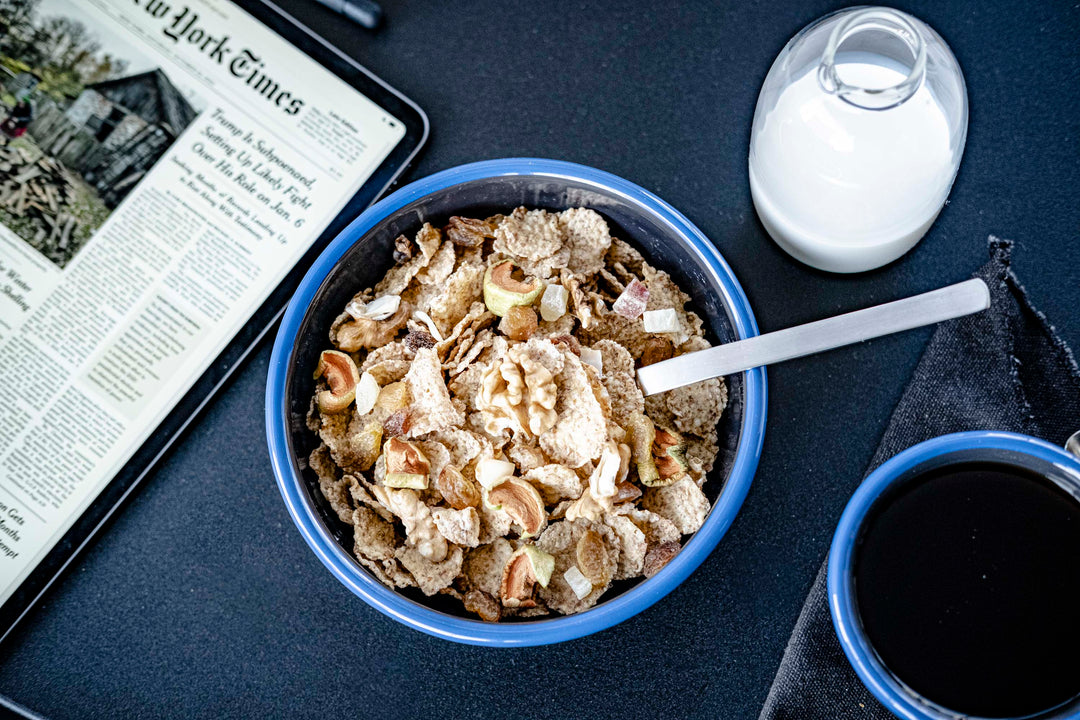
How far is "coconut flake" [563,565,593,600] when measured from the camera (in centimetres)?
65

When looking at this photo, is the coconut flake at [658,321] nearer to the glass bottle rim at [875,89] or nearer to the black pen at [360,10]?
the glass bottle rim at [875,89]

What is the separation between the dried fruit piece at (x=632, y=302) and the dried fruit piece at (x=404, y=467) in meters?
0.20

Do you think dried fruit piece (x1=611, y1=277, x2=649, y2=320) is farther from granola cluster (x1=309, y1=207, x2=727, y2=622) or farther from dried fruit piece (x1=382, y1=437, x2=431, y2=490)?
dried fruit piece (x1=382, y1=437, x2=431, y2=490)

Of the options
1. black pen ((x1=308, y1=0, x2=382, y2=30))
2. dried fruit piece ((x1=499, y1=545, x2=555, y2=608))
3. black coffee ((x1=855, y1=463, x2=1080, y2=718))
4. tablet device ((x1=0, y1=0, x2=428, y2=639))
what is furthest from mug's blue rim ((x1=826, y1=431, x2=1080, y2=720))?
black pen ((x1=308, y1=0, x2=382, y2=30))

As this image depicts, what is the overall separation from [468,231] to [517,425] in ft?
0.60

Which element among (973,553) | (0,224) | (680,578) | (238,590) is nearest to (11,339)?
(0,224)

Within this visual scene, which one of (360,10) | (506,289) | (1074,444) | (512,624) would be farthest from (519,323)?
(1074,444)

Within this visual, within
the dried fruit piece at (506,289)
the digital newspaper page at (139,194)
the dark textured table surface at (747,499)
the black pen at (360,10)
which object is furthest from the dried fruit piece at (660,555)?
the black pen at (360,10)

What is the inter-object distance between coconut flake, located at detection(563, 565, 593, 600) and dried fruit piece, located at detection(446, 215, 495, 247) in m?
0.29

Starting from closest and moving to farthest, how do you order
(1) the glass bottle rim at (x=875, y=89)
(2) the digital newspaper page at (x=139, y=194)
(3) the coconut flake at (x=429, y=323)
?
(1) the glass bottle rim at (x=875, y=89) < (3) the coconut flake at (x=429, y=323) < (2) the digital newspaper page at (x=139, y=194)

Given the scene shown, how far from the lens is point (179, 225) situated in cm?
79

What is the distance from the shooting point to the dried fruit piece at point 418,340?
0.68 meters

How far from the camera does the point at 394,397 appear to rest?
0.66m

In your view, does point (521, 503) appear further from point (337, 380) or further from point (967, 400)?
point (967, 400)
